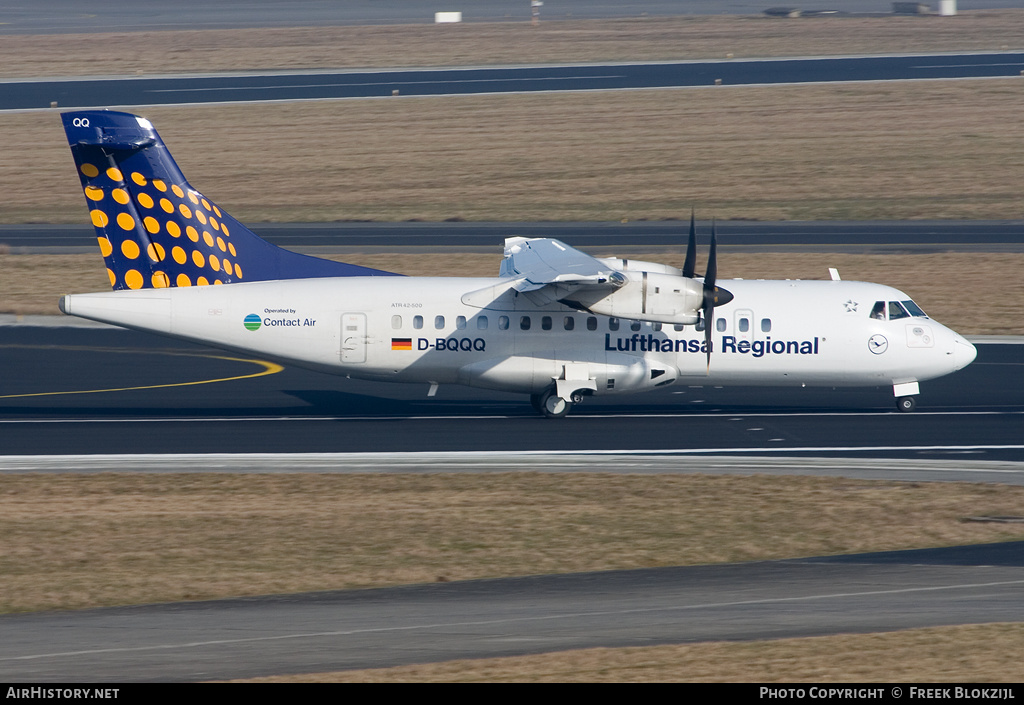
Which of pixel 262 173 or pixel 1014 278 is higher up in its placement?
pixel 262 173

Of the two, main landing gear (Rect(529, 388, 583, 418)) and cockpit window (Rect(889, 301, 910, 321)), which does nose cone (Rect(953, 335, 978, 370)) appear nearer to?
cockpit window (Rect(889, 301, 910, 321))

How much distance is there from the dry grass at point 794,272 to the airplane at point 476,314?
9.72 metres

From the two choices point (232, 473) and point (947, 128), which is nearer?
point (232, 473)

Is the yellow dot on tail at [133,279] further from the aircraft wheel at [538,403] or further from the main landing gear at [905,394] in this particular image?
the main landing gear at [905,394]

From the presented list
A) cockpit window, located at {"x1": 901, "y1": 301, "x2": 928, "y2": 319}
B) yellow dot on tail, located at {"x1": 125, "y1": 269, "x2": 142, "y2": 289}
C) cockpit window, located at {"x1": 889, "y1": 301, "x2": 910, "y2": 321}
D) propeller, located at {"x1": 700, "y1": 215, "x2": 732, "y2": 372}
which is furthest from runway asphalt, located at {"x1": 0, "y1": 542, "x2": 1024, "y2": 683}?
yellow dot on tail, located at {"x1": 125, "y1": 269, "x2": 142, "y2": 289}

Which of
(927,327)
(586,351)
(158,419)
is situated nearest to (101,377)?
(158,419)

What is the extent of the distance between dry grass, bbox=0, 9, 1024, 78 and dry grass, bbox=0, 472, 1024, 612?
62168mm

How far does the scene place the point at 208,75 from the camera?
255 ft

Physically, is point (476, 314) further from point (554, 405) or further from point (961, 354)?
point (961, 354)

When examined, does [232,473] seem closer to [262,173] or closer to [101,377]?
[101,377]

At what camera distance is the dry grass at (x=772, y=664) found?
12.8 meters

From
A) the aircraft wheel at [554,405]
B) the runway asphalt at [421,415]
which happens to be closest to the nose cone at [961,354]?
the runway asphalt at [421,415]

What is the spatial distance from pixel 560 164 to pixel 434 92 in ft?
52.4

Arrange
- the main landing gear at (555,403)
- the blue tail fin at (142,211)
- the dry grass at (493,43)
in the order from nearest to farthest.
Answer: the blue tail fin at (142,211) < the main landing gear at (555,403) < the dry grass at (493,43)
